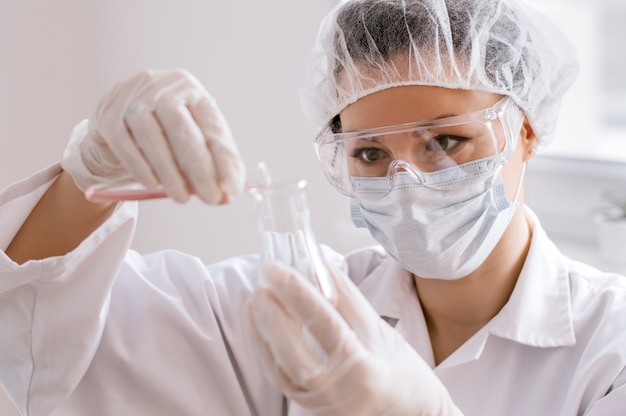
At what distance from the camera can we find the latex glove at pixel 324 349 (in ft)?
3.46

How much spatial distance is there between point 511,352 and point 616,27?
131cm

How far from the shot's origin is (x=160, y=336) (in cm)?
167

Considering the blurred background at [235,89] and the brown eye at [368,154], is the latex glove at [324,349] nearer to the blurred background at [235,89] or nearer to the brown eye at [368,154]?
the brown eye at [368,154]

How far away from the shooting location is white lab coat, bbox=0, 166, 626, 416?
1518mm

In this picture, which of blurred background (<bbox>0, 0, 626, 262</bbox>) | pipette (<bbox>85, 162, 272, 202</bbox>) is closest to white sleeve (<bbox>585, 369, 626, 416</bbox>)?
pipette (<bbox>85, 162, 272, 202</bbox>)

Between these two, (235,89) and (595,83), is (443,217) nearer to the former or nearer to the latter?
(595,83)

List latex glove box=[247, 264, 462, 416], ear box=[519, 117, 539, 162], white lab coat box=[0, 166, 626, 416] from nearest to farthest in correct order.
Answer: latex glove box=[247, 264, 462, 416] → white lab coat box=[0, 166, 626, 416] → ear box=[519, 117, 539, 162]

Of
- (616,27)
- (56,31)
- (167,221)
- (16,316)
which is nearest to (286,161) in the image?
(167,221)

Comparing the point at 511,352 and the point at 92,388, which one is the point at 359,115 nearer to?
the point at 511,352

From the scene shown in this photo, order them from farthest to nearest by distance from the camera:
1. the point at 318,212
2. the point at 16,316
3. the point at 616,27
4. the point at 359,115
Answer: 1. the point at 318,212
2. the point at 616,27
3. the point at 359,115
4. the point at 16,316

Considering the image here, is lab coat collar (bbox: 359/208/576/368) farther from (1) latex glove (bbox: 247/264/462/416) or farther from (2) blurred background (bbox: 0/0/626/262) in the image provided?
(2) blurred background (bbox: 0/0/626/262)

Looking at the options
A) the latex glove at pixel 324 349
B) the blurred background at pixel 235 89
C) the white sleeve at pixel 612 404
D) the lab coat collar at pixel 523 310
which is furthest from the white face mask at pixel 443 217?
the blurred background at pixel 235 89

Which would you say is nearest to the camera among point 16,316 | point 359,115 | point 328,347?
point 328,347

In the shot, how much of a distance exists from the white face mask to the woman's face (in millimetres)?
29
